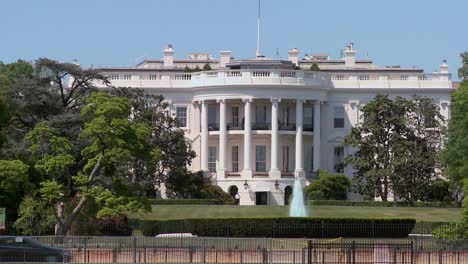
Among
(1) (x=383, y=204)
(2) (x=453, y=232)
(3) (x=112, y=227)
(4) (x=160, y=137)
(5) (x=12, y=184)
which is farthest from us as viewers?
(4) (x=160, y=137)

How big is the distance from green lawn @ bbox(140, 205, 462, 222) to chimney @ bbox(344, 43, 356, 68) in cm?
4248

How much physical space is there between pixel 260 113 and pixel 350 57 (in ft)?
59.3

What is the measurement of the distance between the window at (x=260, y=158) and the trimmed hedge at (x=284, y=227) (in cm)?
4743

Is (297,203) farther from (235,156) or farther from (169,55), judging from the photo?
(169,55)

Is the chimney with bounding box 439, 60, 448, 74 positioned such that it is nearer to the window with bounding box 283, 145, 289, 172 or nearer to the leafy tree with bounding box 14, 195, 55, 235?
the window with bounding box 283, 145, 289, 172

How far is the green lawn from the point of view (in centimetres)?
8656

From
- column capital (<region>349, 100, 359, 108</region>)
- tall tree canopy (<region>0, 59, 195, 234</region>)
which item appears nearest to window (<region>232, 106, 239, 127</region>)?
column capital (<region>349, 100, 359, 108</region>)

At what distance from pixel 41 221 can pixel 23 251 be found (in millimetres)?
17217

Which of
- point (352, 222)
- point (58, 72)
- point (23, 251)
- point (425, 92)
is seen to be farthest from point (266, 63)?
point (23, 251)

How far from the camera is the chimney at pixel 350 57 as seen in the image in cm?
14025

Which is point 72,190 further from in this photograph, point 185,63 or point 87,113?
point 185,63

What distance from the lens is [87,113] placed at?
248 feet

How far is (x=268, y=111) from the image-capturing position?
12575 centimetres

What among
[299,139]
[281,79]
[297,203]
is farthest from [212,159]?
[297,203]
